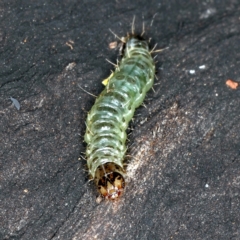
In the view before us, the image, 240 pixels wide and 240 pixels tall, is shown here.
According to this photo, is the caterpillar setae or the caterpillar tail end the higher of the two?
the caterpillar setae

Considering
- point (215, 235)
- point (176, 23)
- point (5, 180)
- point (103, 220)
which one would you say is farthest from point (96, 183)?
point (176, 23)

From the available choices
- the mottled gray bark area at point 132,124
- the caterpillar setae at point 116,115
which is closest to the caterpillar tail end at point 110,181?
the caterpillar setae at point 116,115

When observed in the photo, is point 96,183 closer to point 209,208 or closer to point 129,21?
point 209,208

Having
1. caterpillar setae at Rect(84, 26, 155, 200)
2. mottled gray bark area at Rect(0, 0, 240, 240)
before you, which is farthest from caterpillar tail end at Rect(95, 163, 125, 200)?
mottled gray bark area at Rect(0, 0, 240, 240)

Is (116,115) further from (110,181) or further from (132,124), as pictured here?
(110,181)

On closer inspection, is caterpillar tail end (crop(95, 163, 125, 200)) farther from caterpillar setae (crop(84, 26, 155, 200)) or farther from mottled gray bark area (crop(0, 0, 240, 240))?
mottled gray bark area (crop(0, 0, 240, 240))

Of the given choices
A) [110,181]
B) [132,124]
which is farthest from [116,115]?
[110,181]

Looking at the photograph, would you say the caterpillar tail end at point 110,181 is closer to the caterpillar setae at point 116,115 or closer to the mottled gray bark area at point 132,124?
the caterpillar setae at point 116,115
